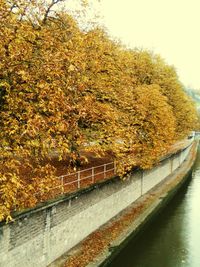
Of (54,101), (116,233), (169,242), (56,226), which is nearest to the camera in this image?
(54,101)

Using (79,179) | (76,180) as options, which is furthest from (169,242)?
(79,179)

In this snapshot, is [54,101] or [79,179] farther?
[79,179]

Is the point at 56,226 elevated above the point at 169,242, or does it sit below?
above

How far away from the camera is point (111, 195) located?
86.0ft

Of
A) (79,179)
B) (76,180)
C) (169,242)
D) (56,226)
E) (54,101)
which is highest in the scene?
(54,101)

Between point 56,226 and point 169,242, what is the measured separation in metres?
10.2

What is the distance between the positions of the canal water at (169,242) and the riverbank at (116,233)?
58cm

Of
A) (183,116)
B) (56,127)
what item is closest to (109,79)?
(56,127)

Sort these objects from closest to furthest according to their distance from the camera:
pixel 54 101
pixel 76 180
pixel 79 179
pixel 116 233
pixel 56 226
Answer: pixel 54 101, pixel 56 226, pixel 79 179, pixel 76 180, pixel 116 233

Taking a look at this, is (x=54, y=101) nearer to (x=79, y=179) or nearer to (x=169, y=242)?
(x=79, y=179)

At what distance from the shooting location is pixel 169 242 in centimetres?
2595

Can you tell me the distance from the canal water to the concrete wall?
2552 millimetres

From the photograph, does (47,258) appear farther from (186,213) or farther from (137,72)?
(137,72)

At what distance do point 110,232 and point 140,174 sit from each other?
10880 millimetres
